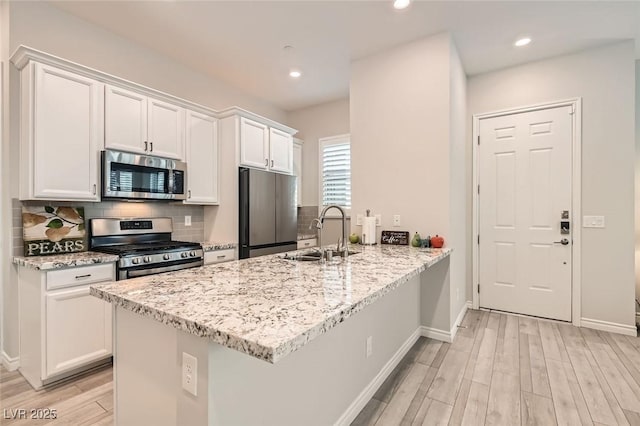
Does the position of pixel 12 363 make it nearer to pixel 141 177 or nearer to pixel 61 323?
pixel 61 323

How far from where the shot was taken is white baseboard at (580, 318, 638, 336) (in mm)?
2963

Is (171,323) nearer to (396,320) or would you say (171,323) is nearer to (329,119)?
(396,320)

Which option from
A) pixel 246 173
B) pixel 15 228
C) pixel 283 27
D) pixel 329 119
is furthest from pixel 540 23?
pixel 15 228

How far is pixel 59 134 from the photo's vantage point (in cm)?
233

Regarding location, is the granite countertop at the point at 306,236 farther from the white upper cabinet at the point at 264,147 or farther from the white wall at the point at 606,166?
the white wall at the point at 606,166

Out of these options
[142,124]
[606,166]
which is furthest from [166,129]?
[606,166]

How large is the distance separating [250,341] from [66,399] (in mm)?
2160

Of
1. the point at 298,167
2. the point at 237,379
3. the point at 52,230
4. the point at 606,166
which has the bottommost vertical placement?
the point at 237,379

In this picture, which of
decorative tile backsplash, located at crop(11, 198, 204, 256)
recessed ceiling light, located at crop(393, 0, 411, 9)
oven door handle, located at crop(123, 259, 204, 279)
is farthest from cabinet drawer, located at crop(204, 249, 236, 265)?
recessed ceiling light, located at crop(393, 0, 411, 9)

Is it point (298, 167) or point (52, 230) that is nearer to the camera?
point (52, 230)

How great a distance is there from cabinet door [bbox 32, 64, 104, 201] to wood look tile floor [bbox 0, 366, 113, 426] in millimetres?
1372

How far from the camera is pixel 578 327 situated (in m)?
3.16

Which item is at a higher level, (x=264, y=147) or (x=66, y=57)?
(x=66, y=57)

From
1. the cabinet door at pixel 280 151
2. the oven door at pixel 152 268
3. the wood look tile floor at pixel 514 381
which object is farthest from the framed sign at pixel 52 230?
the wood look tile floor at pixel 514 381
